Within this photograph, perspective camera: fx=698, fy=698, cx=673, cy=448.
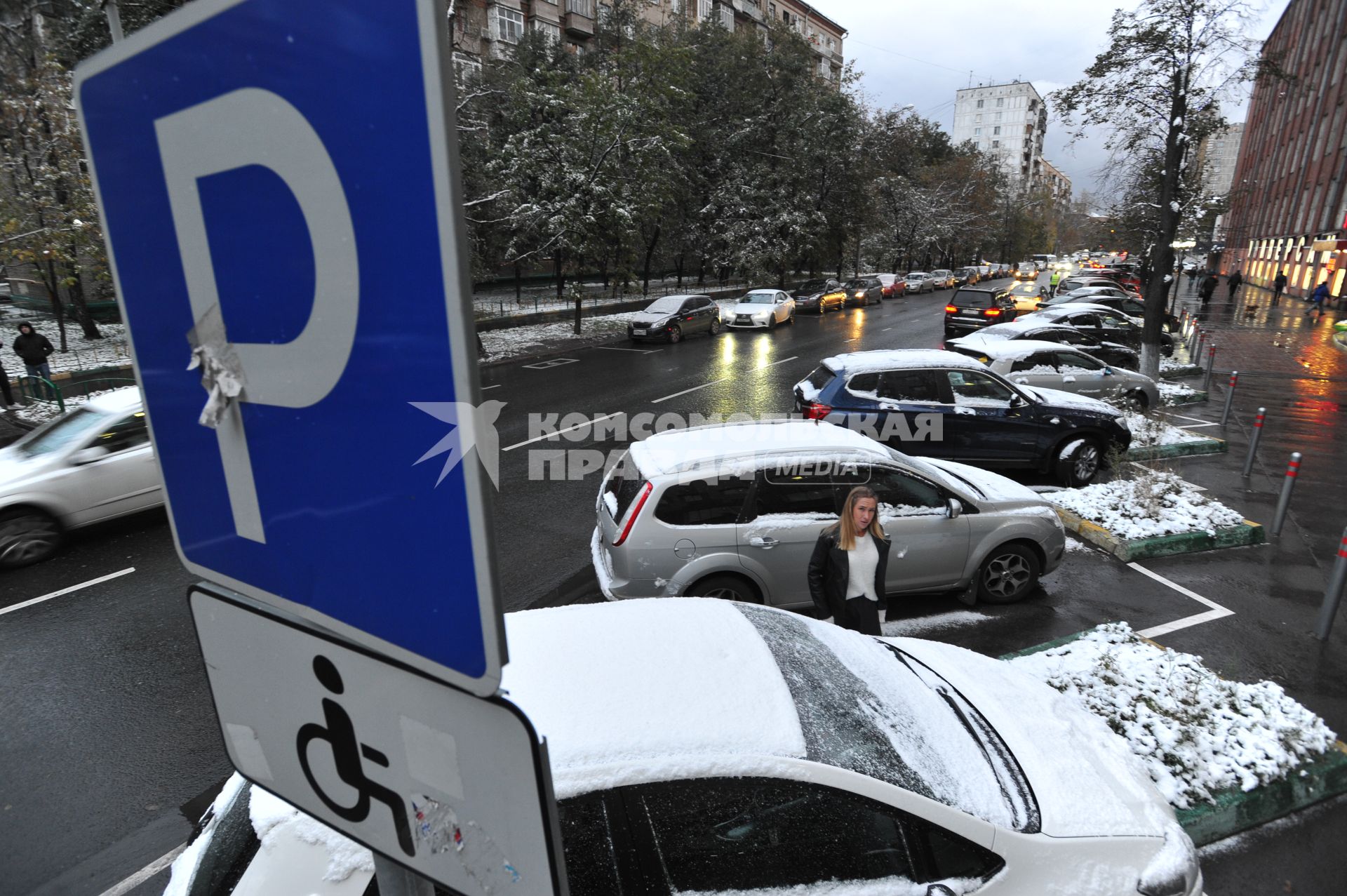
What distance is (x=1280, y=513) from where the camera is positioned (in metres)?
7.94

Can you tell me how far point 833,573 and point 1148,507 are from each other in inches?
211

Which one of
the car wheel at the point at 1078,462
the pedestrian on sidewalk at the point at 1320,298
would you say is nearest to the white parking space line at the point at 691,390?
the car wheel at the point at 1078,462

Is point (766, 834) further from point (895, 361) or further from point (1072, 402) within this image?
point (1072, 402)

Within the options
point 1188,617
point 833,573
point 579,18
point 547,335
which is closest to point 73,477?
point 833,573

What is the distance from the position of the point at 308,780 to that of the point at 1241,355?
89.3 feet

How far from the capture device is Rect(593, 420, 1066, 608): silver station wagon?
5746 mm

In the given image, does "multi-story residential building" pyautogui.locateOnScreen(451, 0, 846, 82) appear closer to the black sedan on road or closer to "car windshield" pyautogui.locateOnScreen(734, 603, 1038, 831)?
the black sedan on road

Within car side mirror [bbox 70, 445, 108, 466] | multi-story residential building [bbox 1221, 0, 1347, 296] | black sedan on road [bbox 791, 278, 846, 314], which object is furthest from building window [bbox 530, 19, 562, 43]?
car side mirror [bbox 70, 445, 108, 466]

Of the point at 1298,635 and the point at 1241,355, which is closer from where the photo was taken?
the point at 1298,635

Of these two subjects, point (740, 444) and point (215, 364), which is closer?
point (215, 364)

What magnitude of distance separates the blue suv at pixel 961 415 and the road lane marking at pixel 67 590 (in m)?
8.06

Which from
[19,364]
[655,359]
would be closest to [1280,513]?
[655,359]

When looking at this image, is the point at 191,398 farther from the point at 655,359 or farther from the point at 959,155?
the point at 959,155

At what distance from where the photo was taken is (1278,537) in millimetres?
8086
